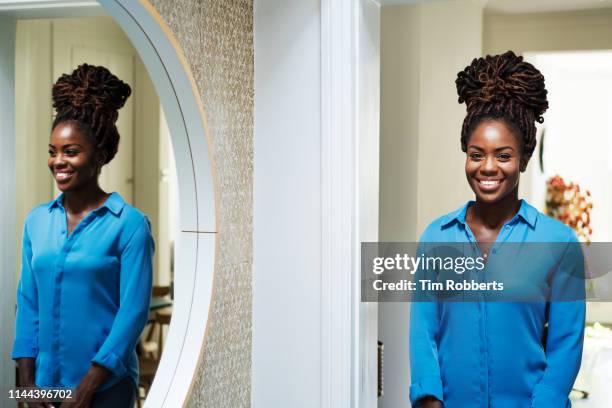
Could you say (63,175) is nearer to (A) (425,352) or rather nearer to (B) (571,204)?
(A) (425,352)

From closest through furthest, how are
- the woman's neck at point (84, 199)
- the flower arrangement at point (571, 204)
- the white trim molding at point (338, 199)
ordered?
the woman's neck at point (84, 199)
the white trim molding at point (338, 199)
the flower arrangement at point (571, 204)

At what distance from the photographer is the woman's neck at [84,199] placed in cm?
107

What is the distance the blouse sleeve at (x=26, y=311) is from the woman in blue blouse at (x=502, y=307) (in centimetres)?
113

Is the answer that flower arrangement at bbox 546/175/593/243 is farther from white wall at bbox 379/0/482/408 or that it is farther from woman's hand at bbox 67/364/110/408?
woman's hand at bbox 67/364/110/408

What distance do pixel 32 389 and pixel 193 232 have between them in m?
0.53

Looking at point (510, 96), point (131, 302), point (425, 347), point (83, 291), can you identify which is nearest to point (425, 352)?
point (425, 347)

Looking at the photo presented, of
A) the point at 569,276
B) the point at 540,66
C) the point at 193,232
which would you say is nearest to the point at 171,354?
the point at 193,232

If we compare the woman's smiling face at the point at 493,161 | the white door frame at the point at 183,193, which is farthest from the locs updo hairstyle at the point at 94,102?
the woman's smiling face at the point at 493,161

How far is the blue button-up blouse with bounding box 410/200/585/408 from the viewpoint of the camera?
1.74 meters

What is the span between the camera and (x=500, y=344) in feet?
5.90

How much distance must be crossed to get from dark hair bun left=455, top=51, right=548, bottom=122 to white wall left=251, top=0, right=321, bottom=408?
0.42 m

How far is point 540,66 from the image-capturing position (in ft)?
7.37

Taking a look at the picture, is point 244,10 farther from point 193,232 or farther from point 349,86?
point 193,232

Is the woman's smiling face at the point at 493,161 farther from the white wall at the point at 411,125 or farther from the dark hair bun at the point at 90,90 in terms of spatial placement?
the dark hair bun at the point at 90,90
